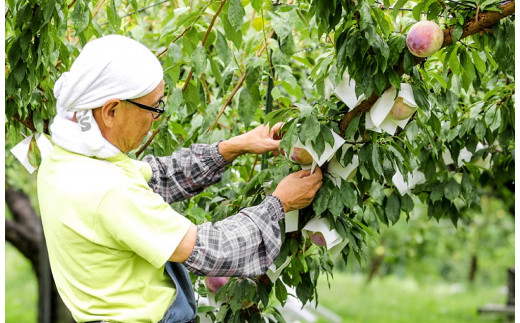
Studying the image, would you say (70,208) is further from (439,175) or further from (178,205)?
(439,175)

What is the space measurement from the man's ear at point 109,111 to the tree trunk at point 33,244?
3885 mm

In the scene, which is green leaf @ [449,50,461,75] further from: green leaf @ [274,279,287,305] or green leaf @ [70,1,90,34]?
green leaf @ [70,1,90,34]

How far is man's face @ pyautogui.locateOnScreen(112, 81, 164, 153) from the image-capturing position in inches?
73.2

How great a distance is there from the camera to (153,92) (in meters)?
1.88

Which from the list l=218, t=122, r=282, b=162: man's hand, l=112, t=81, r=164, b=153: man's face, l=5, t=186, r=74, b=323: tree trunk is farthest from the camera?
l=5, t=186, r=74, b=323: tree trunk

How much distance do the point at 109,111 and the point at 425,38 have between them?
2.55 ft

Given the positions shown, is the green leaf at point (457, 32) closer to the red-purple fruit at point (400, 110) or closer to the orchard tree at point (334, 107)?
the orchard tree at point (334, 107)

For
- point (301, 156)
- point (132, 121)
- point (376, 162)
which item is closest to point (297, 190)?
point (301, 156)

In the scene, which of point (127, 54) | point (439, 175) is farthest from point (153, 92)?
point (439, 175)

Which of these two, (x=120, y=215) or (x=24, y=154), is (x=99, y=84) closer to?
(x=120, y=215)

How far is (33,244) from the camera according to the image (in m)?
6.35

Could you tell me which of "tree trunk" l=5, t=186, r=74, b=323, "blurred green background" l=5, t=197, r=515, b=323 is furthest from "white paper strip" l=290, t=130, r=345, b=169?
"blurred green background" l=5, t=197, r=515, b=323

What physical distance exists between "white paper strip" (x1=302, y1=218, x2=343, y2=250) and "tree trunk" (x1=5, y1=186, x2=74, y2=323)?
3844 millimetres

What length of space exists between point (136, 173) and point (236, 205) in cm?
52
